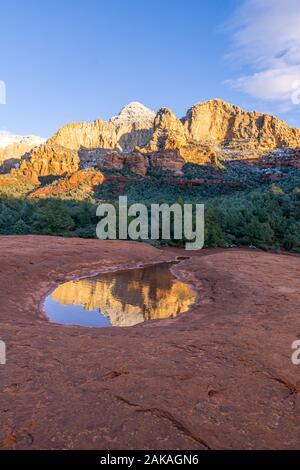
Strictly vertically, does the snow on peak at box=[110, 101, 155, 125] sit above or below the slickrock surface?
above

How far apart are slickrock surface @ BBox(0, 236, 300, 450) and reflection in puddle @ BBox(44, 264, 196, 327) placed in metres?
0.92

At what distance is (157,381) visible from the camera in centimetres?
517

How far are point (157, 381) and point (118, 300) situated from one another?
636 centimetres

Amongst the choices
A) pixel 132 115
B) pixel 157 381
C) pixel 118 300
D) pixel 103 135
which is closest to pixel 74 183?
pixel 118 300

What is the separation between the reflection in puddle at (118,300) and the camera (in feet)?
31.9

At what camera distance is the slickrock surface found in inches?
158

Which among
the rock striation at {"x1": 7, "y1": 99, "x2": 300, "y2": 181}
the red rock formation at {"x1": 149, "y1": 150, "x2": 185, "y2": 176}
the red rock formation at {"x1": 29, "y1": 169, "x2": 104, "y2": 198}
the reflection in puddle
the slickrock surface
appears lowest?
the reflection in puddle

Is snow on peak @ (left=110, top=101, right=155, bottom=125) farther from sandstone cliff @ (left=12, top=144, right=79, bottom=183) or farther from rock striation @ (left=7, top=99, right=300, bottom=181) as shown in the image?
sandstone cliff @ (left=12, top=144, right=79, bottom=183)

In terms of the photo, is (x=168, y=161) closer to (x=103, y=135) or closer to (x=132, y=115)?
(x=103, y=135)

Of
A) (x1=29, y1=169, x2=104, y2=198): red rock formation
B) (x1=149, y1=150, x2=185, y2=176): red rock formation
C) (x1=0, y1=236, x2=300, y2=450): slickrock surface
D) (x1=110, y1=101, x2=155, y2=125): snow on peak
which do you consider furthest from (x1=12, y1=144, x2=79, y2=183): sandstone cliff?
(x1=110, y1=101, x2=155, y2=125): snow on peak

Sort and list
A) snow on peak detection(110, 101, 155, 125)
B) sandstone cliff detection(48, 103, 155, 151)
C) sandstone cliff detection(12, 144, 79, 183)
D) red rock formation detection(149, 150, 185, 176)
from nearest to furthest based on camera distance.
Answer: red rock formation detection(149, 150, 185, 176) → sandstone cliff detection(12, 144, 79, 183) → sandstone cliff detection(48, 103, 155, 151) → snow on peak detection(110, 101, 155, 125)

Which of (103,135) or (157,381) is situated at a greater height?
(103,135)

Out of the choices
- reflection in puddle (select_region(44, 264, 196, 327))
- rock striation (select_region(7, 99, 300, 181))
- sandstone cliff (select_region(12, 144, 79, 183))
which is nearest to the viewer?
reflection in puddle (select_region(44, 264, 196, 327))
